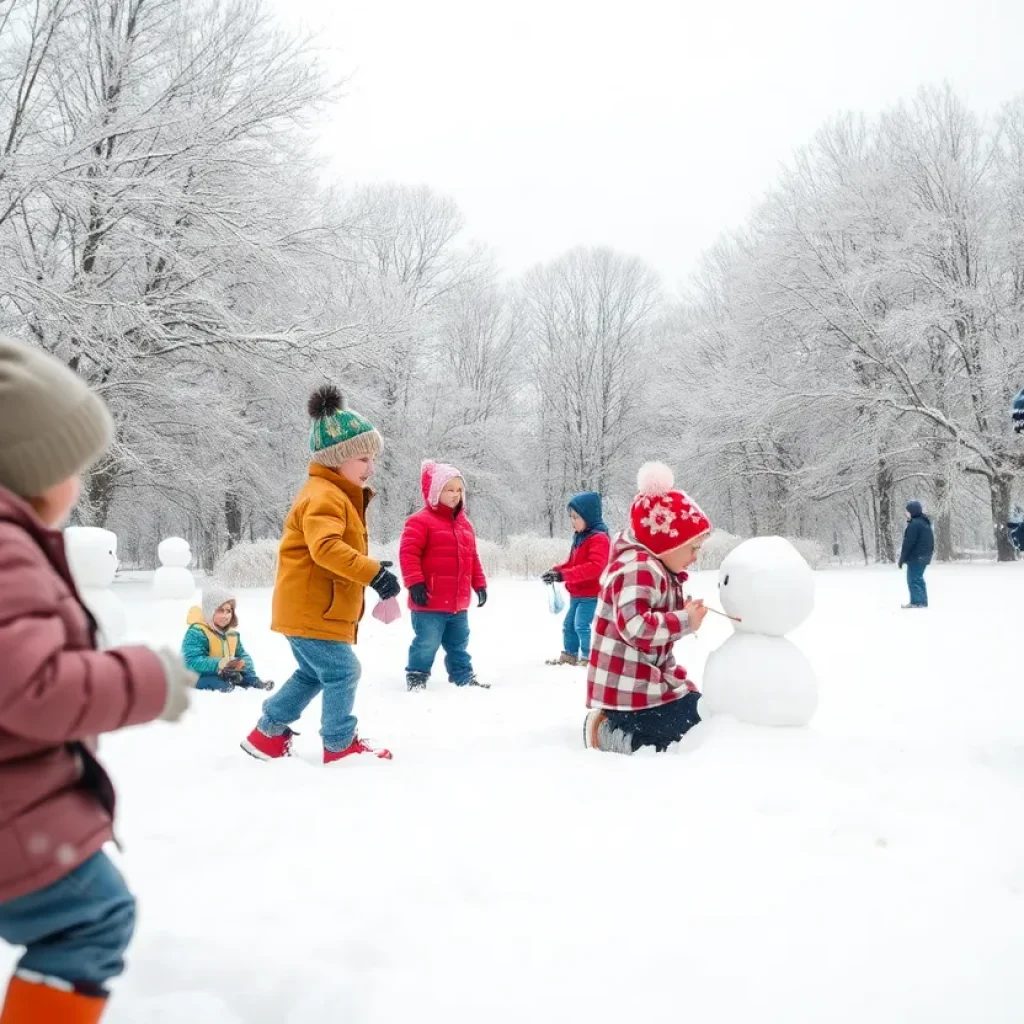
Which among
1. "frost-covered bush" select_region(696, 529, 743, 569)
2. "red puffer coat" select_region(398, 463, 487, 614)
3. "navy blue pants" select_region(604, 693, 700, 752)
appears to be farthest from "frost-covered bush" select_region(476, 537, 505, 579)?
"navy blue pants" select_region(604, 693, 700, 752)

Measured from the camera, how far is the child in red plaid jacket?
3758mm

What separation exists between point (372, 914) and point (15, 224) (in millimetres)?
13801

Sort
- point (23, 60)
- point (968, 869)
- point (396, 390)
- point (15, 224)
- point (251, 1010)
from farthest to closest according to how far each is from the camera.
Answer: point (396, 390) < point (15, 224) < point (23, 60) < point (968, 869) < point (251, 1010)

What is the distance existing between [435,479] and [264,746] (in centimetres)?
293

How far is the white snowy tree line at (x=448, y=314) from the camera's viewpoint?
39.0 feet

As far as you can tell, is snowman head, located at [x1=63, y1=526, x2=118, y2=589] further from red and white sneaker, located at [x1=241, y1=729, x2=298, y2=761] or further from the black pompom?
the black pompom

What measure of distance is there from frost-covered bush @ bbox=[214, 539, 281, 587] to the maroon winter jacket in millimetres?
14046

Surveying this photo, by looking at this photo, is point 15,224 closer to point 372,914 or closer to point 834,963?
point 372,914

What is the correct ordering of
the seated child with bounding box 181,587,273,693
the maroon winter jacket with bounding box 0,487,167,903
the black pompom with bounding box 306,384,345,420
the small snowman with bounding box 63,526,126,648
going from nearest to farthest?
1. the maroon winter jacket with bounding box 0,487,167,903
2. the black pompom with bounding box 306,384,345,420
3. the small snowman with bounding box 63,526,126,648
4. the seated child with bounding box 181,587,273,693

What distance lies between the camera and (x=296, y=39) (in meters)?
13.1

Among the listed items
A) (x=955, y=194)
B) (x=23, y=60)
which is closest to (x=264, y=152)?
(x=23, y=60)

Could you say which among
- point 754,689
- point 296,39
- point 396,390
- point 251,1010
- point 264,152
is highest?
point 296,39

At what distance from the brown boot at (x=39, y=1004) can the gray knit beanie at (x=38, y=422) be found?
34.1 inches

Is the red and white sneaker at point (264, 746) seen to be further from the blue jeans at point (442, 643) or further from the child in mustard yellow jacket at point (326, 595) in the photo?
the blue jeans at point (442, 643)
